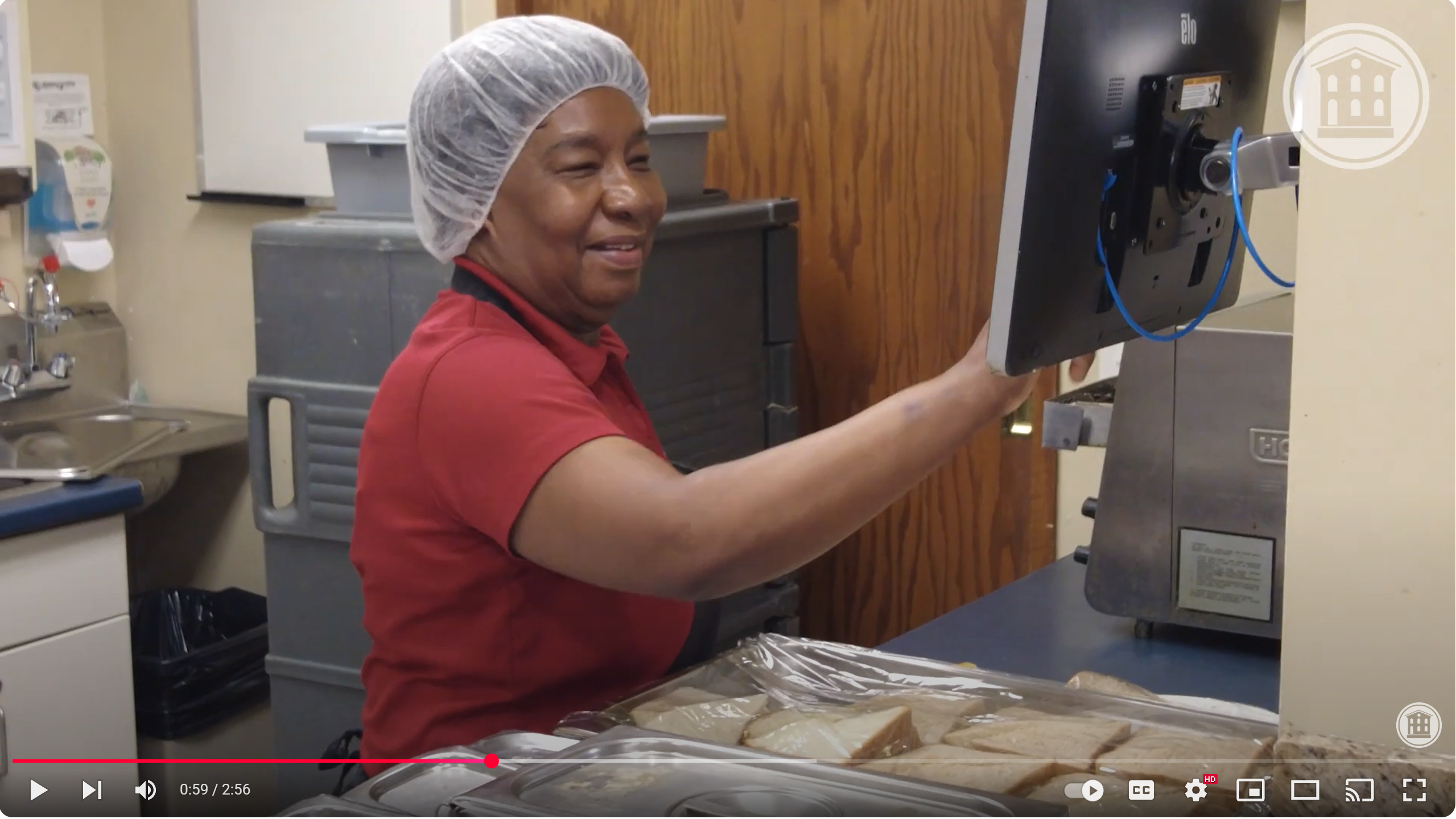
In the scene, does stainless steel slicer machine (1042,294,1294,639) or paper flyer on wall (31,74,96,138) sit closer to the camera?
stainless steel slicer machine (1042,294,1294,639)

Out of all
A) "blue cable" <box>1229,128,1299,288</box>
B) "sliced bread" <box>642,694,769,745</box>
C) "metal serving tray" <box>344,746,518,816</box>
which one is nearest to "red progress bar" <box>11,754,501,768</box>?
"metal serving tray" <box>344,746,518,816</box>

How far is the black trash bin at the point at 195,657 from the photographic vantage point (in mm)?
2631

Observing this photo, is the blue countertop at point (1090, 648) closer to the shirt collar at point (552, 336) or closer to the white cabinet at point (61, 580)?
the shirt collar at point (552, 336)

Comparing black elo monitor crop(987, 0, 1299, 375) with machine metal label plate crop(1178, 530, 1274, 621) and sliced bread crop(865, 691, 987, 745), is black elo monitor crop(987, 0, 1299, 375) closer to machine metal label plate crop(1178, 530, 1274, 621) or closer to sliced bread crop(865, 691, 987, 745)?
sliced bread crop(865, 691, 987, 745)

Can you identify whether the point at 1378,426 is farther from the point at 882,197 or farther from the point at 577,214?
the point at 882,197

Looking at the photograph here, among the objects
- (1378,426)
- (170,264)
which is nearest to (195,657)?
(170,264)

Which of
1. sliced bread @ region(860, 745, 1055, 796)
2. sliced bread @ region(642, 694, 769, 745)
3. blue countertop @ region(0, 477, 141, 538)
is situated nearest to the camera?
sliced bread @ region(860, 745, 1055, 796)

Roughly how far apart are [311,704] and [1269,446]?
1.40 meters

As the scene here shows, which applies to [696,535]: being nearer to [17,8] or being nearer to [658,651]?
[658,651]

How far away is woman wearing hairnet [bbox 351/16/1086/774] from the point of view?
3.52 feet

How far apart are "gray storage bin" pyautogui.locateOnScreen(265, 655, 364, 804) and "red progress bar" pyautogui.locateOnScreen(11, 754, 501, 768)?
28 millimetres

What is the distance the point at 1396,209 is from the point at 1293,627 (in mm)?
244

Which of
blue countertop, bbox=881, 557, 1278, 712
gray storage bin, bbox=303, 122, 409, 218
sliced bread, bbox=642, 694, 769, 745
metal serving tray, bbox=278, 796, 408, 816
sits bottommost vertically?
blue countertop, bbox=881, 557, 1278, 712
